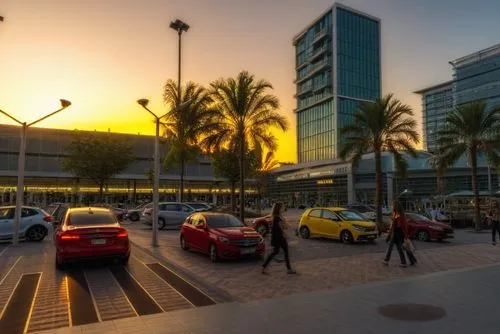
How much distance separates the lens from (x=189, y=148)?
107 feet

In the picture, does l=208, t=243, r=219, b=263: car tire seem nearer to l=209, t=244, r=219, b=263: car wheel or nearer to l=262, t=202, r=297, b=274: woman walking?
l=209, t=244, r=219, b=263: car wheel

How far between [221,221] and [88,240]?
4.37m

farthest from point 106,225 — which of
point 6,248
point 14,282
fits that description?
point 6,248

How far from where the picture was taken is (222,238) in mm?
12797

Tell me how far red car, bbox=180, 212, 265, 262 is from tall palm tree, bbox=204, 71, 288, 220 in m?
10.9

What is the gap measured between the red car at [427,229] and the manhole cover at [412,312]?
13.3 metres

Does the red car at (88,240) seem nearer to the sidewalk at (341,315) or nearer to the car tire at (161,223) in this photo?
the sidewalk at (341,315)

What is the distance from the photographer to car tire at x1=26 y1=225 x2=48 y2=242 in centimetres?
1851

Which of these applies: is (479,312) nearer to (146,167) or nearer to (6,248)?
(6,248)

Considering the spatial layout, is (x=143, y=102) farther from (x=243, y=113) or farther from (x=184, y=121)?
(x=184, y=121)

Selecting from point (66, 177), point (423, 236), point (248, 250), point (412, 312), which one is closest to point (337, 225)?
point (423, 236)

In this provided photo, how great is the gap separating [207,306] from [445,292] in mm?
4682

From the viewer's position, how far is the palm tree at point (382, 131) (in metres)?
25.2

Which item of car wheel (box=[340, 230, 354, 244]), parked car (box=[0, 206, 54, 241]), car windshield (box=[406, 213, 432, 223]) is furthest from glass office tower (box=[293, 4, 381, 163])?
parked car (box=[0, 206, 54, 241])
